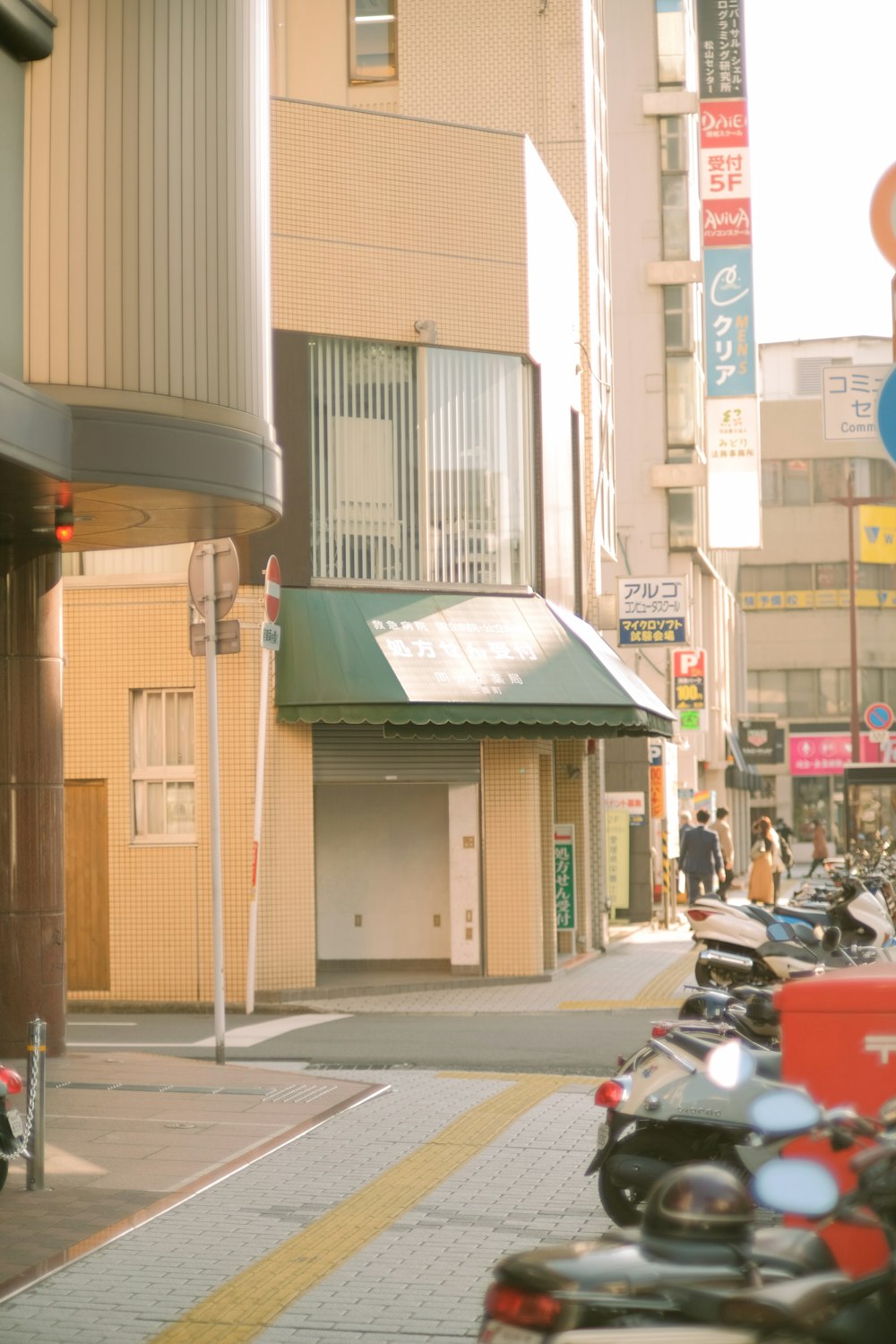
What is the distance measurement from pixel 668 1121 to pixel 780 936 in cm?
758

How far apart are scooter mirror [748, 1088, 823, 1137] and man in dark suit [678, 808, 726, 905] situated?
60.3ft

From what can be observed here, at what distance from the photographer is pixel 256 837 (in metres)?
17.5

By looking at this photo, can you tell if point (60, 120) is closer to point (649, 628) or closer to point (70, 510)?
point (70, 510)

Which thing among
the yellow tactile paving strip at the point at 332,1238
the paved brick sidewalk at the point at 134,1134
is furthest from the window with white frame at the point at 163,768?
the yellow tactile paving strip at the point at 332,1238

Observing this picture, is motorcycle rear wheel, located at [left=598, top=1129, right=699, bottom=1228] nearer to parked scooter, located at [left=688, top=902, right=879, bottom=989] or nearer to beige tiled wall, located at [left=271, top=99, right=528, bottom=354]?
parked scooter, located at [left=688, top=902, right=879, bottom=989]

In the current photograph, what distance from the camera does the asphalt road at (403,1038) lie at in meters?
13.5

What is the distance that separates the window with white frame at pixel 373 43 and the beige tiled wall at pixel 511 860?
12197 millimetres

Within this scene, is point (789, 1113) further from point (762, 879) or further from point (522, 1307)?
point (762, 879)

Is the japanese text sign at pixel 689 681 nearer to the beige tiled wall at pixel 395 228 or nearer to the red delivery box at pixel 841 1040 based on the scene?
the beige tiled wall at pixel 395 228

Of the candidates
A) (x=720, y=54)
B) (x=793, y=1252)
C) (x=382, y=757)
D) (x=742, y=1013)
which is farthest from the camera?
(x=720, y=54)

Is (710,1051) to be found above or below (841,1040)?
below

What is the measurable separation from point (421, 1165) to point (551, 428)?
1407 cm

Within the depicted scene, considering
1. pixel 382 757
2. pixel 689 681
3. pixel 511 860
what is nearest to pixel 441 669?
pixel 382 757

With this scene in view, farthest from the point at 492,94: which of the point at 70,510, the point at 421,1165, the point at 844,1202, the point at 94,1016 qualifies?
the point at 844,1202
